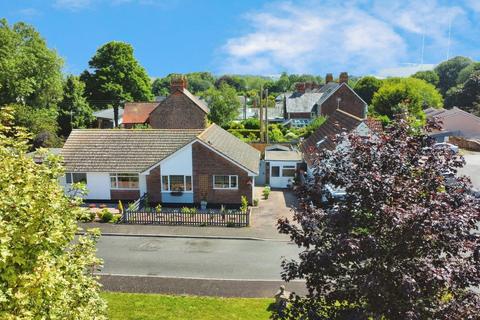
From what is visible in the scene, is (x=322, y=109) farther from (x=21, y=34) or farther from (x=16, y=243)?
(x=16, y=243)

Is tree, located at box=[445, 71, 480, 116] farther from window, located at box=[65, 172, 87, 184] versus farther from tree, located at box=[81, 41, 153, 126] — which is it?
window, located at box=[65, 172, 87, 184]

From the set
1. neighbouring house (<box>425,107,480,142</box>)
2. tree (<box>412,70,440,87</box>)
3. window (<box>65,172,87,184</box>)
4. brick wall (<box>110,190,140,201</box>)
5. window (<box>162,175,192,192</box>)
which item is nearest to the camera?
window (<box>162,175,192,192</box>)

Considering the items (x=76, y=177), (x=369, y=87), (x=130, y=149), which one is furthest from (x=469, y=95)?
(x=76, y=177)

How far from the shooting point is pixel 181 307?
15.2m

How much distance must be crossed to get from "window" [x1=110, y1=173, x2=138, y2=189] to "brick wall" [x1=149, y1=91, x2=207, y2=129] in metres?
21.3

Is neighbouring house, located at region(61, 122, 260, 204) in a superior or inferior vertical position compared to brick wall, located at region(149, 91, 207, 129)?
inferior

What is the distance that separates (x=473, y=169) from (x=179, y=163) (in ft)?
99.4

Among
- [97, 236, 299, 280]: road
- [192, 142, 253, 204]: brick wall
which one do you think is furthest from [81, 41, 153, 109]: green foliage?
[97, 236, 299, 280]: road

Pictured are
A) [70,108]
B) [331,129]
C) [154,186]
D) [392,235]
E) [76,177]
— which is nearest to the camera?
[392,235]

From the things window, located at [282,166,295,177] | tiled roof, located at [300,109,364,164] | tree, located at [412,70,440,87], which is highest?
tree, located at [412,70,440,87]

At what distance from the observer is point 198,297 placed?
52.7 feet

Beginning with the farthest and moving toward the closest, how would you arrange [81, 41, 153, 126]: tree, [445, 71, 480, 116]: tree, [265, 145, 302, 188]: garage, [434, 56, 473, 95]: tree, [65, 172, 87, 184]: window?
[434, 56, 473, 95]: tree < [445, 71, 480, 116]: tree < [81, 41, 153, 126]: tree < [265, 145, 302, 188]: garage < [65, 172, 87, 184]: window

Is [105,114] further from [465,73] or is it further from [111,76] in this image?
[465,73]

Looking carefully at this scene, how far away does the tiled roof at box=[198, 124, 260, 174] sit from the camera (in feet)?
93.7
